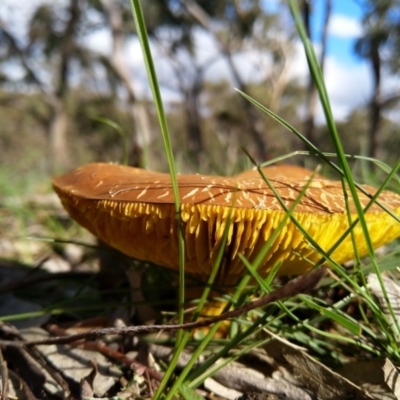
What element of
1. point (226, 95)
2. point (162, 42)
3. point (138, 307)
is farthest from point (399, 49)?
point (226, 95)

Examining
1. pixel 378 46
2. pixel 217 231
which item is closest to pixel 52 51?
pixel 378 46

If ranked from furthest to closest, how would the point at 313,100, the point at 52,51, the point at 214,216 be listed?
the point at 52,51 → the point at 313,100 → the point at 214,216

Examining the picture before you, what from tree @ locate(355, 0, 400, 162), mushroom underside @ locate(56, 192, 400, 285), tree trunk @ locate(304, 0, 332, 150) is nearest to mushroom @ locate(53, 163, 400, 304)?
mushroom underside @ locate(56, 192, 400, 285)

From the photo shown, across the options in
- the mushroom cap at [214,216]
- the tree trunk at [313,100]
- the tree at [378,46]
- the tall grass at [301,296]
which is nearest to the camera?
the tall grass at [301,296]

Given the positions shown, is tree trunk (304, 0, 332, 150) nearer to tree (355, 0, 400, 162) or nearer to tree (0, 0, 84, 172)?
tree (355, 0, 400, 162)

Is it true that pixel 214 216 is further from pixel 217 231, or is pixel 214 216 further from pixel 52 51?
pixel 52 51

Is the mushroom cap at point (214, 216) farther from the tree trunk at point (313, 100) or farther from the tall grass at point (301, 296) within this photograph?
the tree trunk at point (313, 100)

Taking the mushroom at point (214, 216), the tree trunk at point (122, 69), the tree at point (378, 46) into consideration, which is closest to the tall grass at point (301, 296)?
the mushroom at point (214, 216)

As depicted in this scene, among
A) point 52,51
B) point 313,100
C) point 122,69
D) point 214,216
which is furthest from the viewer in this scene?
point 52,51

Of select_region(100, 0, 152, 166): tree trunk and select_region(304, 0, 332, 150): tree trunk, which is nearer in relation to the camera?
select_region(100, 0, 152, 166): tree trunk
